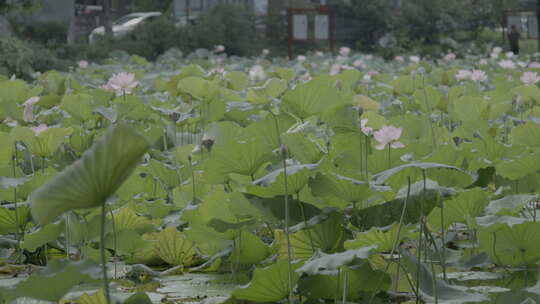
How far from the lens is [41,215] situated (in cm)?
71

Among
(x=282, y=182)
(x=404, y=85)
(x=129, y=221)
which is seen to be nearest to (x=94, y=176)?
(x=282, y=182)

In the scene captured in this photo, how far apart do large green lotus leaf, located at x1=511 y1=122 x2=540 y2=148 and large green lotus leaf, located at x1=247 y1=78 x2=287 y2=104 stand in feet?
2.10

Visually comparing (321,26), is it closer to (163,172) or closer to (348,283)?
(163,172)

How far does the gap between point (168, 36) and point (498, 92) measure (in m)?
7.90

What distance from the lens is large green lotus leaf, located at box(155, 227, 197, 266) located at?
134 cm

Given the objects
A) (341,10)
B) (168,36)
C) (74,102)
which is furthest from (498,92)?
(341,10)

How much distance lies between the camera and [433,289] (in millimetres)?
969

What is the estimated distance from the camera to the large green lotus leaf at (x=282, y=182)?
1.04m

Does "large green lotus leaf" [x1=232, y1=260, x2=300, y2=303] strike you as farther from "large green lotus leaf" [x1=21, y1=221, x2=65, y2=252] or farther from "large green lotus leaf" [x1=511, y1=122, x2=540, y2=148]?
"large green lotus leaf" [x1=511, y1=122, x2=540, y2=148]

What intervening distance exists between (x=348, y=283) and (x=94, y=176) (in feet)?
1.48

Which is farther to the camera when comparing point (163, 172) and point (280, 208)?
point (163, 172)

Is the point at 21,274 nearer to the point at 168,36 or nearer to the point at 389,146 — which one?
the point at 389,146

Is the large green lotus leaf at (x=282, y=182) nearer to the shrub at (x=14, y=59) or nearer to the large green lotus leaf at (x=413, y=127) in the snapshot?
the large green lotus leaf at (x=413, y=127)

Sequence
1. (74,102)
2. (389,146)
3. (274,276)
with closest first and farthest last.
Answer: (274,276), (389,146), (74,102)
